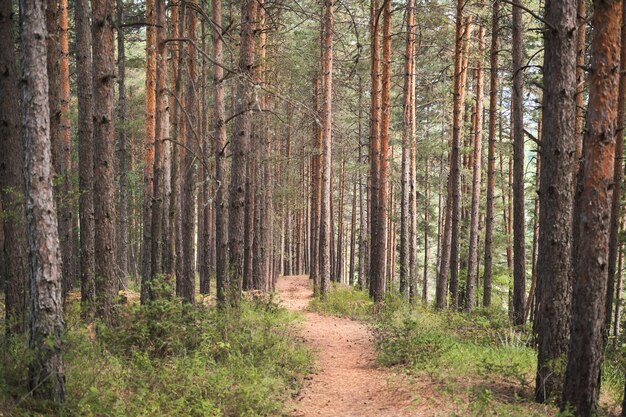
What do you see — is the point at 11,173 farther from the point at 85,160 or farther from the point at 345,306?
the point at 345,306

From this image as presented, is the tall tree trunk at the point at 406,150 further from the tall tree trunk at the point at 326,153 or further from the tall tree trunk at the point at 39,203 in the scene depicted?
the tall tree trunk at the point at 39,203

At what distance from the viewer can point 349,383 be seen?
8742 mm

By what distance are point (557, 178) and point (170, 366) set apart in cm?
595

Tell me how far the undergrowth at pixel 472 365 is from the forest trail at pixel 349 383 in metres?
0.33

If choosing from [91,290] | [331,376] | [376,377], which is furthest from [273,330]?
[91,290]

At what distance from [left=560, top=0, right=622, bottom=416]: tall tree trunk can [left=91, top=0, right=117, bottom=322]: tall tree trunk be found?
6710mm

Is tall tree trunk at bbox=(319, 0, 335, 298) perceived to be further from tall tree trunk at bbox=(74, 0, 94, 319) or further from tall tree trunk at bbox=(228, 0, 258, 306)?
tall tree trunk at bbox=(74, 0, 94, 319)

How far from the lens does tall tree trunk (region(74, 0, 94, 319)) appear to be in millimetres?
8749

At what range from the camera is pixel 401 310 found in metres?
14.5

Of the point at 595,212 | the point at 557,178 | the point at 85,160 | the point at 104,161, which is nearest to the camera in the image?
the point at 595,212

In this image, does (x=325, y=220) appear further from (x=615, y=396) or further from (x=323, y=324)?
(x=615, y=396)

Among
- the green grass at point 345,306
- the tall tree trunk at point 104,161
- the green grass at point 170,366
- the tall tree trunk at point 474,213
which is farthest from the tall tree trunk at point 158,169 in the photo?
the tall tree trunk at point 474,213

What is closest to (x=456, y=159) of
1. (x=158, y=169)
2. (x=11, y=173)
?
(x=158, y=169)

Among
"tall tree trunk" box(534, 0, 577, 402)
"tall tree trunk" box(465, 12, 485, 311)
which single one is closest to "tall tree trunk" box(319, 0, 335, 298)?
"tall tree trunk" box(465, 12, 485, 311)
